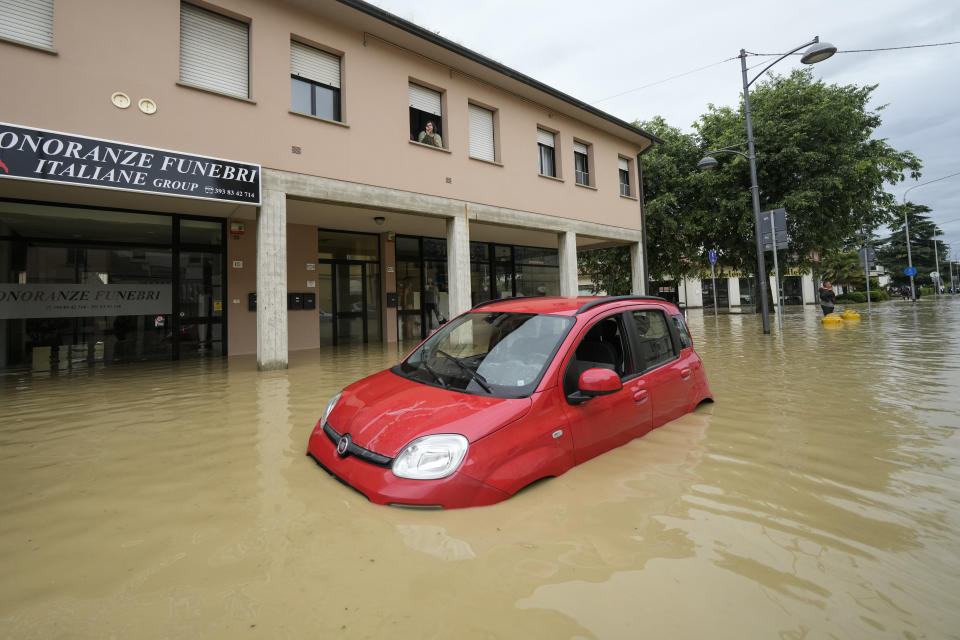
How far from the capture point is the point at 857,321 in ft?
53.8

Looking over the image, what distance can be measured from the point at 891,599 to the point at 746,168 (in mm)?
20807

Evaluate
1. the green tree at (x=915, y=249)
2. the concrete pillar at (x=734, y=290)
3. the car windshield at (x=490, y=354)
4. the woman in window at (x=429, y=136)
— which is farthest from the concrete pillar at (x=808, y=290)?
the car windshield at (x=490, y=354)

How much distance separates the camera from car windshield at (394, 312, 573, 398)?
3.06 m

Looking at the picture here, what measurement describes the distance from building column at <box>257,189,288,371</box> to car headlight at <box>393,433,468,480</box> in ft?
21.8

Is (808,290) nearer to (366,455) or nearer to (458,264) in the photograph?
(458,264)

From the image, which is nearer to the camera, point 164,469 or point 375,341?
point 164,469

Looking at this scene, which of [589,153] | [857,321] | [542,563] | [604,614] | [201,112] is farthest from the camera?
[857,321]

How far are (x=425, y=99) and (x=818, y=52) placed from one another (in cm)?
942

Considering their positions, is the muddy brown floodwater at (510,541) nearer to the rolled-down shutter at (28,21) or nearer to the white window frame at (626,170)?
the rolled-down shutter at (28,21)

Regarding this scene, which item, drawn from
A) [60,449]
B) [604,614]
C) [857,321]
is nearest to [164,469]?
[60,449]

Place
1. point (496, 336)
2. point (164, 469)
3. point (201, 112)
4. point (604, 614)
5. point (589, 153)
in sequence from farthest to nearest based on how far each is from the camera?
point (589, 153) → point (201, 112) → point (496, 336) → point (164, 469) → point (604, 614)

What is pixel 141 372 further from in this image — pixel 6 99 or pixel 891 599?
pixel 891 599

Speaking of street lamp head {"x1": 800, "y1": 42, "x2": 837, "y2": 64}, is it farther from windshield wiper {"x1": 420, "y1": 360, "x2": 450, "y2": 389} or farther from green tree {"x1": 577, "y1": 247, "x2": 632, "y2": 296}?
green tree {"x1": 577, "y1": 247, "x2": 632, "y2": 296}

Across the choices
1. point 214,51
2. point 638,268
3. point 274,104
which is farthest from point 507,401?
point 638,268
